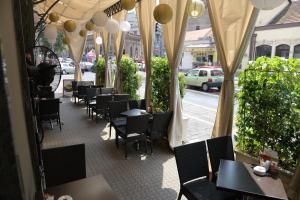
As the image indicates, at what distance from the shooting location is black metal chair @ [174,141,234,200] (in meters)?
2.36

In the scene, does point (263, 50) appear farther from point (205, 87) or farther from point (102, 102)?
point (205, 87)

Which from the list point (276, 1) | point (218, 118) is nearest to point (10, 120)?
point (276, 1)

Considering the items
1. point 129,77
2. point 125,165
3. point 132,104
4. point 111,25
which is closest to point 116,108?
point 132,104

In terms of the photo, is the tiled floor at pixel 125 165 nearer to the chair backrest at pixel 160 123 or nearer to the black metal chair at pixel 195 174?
the chair backrest at pixel 160 123

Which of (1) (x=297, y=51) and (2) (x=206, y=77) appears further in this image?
(2) (x=206, y=77)

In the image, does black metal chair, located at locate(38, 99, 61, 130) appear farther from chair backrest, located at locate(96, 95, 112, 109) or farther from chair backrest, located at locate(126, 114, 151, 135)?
chair backrest, located at locate(126, 114, 151, 135)

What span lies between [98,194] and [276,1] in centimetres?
222

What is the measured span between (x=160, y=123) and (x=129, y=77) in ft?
10.5

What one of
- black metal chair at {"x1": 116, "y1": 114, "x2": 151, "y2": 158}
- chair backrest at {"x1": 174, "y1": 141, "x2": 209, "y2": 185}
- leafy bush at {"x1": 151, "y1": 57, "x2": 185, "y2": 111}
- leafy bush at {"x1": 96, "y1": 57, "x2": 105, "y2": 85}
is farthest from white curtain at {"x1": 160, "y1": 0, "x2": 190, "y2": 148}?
leafy bush at {"x1": 96, "y1": 57, "x2": 105, "y2": 85}

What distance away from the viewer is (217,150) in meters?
2.78

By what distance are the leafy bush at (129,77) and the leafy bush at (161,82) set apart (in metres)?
1.99

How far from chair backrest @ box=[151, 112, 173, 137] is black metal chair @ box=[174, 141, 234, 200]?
148 cm

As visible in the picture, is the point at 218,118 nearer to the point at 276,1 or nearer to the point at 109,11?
the point at 276,1

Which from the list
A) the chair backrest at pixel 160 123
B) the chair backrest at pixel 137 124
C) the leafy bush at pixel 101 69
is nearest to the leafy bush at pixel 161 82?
the chair backrest at pixel 160 123
